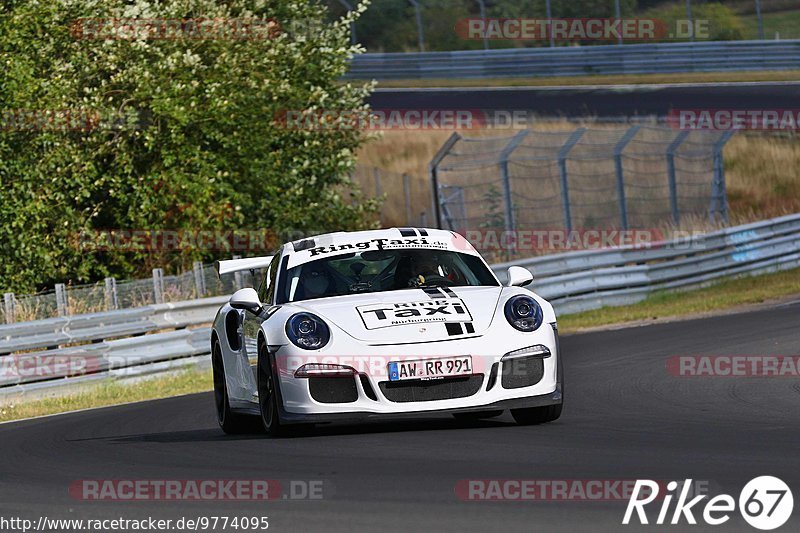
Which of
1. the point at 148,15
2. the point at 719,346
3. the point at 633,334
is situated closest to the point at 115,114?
the point at 148,15

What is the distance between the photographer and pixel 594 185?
106ft

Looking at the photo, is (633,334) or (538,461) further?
(633,334)

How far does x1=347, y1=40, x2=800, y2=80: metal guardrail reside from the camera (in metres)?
38.8

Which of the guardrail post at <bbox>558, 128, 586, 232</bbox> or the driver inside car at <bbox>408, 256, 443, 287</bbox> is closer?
the driver inside car at <bbox>408, 256, 443, 287</bbox>

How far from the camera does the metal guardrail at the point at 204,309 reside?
16.1 metres

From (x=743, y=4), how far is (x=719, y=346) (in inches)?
→ 1275

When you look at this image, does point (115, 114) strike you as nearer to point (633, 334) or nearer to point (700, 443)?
point (633, 334)

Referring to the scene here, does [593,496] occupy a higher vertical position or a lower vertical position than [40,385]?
higher

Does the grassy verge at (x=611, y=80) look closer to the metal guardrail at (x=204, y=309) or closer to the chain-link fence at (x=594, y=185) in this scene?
the chain-link fence at (x=594, y=185)

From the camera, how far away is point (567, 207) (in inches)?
958

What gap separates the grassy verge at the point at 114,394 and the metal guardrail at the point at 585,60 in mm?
24820

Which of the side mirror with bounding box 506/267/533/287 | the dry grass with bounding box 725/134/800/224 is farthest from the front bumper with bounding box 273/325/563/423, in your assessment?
the dry grass with bounding box 725/134/800/224

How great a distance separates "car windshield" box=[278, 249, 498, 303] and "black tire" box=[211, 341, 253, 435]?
112cm

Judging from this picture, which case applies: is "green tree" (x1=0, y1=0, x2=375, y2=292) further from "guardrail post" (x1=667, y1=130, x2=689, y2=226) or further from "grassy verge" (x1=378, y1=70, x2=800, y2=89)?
"grassy verge" (x1=378, y1=70, x2=800, y2=89)
